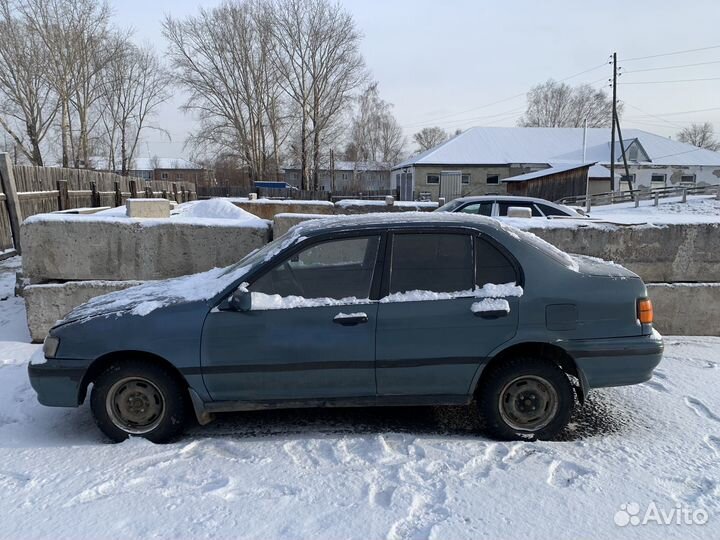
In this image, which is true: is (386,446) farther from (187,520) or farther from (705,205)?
(705,205)

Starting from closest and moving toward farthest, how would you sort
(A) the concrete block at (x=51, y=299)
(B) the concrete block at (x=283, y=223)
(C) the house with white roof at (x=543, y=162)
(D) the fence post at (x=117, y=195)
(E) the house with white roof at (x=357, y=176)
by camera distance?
(A) the concrete block at (x=51, y=299) < (B) the concrete block at (x=283, y=223) < (D) the fence post at (x=117, y=195) < (C) the house with white roof at (x=543, y=162) < (E) the house with white roof at (x=357, y=176)

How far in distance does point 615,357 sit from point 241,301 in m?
2.65

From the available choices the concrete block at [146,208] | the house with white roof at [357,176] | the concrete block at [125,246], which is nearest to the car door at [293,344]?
the concrete block at [125,246]

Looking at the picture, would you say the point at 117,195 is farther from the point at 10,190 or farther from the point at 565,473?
the point at 565,473

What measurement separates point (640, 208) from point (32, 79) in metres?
37.8

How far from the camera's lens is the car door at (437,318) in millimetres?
3539

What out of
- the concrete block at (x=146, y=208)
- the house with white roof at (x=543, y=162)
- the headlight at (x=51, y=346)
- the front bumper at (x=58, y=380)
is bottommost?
the front bumper at (x=58, y=380)

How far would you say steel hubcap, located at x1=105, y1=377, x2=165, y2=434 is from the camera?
3.58 metres

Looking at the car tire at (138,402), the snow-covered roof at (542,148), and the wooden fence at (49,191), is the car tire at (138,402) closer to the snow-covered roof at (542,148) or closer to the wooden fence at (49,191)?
the wooden fence at (49,191)

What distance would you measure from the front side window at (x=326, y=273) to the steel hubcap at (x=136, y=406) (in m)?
1.04

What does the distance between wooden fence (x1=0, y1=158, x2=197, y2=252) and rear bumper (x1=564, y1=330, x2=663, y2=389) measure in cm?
1118

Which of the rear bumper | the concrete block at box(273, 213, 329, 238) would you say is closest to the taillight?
the rear bumper

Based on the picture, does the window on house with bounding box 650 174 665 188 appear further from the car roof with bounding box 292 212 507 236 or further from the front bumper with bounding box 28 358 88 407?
the front bumper with bounding box 28 358 88 407

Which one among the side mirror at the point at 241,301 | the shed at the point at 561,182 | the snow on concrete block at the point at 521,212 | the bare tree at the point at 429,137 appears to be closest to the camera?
the side mirror at the point at 241,301
